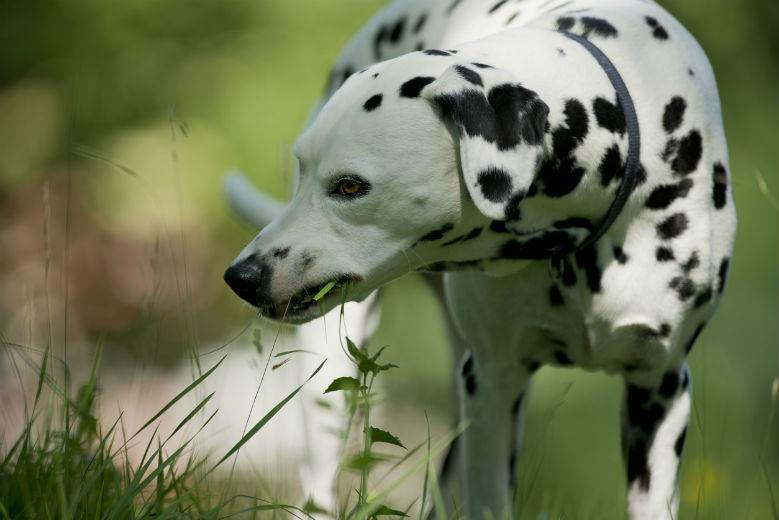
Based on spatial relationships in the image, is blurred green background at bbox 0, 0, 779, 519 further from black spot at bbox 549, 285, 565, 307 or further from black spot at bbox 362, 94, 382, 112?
black spot at bbox 362, 94, 382, 112

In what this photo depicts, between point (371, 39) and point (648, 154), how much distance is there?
138 centimetres

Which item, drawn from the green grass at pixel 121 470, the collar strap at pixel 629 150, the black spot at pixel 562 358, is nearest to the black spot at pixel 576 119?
the collar strap at pixel 629 150

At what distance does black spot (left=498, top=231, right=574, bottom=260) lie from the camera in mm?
2518

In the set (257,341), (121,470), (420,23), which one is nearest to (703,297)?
(257,341)

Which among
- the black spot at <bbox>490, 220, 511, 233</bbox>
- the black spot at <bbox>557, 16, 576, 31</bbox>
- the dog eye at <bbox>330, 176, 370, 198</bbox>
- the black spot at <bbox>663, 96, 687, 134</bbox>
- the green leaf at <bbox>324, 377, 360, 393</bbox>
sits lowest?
the black spot at <bbox>490, 220, 511, 233</bbox>

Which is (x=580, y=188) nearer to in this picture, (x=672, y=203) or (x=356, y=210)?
(x=672, y=203)

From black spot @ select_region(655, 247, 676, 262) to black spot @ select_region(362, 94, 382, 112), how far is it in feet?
2.81

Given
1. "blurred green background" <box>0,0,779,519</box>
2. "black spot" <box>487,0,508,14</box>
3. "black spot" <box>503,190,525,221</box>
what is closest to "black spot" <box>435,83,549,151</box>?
"black spot" <box>503,190,525,221</box>

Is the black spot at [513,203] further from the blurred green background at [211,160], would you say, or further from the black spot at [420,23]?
the blurred green background at [211,160]

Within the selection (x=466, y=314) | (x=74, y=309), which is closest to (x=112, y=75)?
(x=74, y=309)

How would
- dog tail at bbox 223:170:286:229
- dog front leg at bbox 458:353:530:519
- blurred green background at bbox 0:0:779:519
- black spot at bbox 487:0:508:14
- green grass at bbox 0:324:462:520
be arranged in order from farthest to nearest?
1. blurred green background at bbox 0:0:779:519
2. dog tail at bbox 223:170:286:229
3. black spot at bbox 487:0:508:14
4. dog front leg at bbox 458:353:530:519
5. green grass at bbox 0:324:462:520

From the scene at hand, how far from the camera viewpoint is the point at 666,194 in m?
2.58

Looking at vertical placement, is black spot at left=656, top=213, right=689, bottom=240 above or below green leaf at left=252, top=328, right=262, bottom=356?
below

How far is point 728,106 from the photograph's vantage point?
7.18 m
